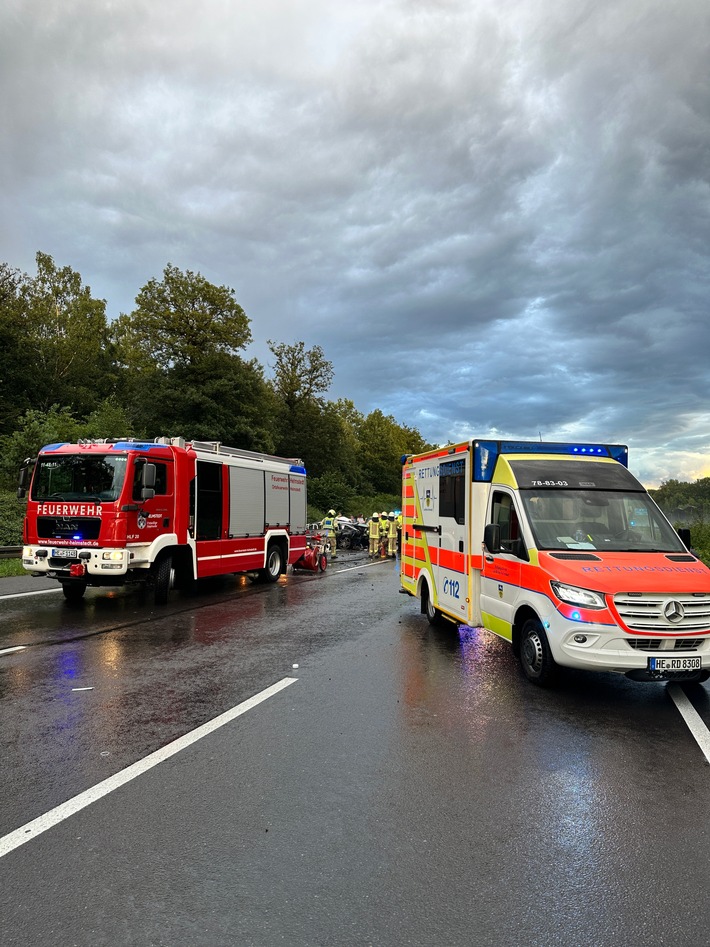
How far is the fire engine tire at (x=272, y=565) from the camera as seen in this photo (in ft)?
51.3

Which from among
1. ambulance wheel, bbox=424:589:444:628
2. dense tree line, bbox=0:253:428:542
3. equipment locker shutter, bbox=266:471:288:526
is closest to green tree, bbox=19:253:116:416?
dense tree line, bbox=0:253:428:542

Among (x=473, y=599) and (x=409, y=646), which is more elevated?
(x=473, y=599)

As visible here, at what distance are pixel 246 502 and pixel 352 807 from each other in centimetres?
1098

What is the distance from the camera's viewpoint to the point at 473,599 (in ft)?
25.7

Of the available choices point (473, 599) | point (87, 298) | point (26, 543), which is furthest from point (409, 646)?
point (87, 298)

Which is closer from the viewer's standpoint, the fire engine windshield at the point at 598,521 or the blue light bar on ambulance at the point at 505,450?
the fire engine windshield at the point at 598,521

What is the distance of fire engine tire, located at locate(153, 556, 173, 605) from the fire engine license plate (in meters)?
1.38

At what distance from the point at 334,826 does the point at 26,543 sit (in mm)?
9817

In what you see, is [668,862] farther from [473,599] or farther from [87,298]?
[87,298]

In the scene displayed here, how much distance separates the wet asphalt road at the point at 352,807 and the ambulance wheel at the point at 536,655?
0.53 ft

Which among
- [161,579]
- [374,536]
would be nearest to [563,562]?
[161,579]

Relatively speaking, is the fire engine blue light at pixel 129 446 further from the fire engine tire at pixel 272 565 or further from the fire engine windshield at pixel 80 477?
the fire engine tire at pixel 272 565

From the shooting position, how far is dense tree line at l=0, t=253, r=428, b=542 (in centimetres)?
4103

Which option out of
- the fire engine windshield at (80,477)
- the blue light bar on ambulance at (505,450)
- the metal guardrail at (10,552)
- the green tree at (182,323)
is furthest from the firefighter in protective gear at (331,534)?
the green tree at (182,323)
